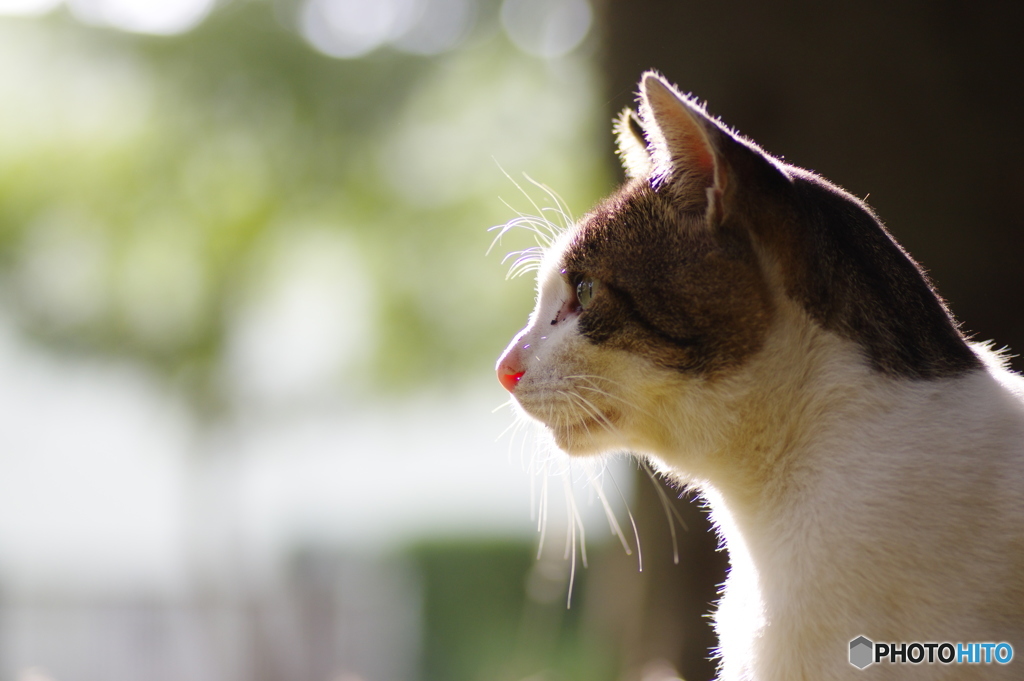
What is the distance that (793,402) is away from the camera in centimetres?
88

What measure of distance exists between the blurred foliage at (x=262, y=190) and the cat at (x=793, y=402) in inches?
122

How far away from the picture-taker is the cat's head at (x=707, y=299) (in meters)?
0.87

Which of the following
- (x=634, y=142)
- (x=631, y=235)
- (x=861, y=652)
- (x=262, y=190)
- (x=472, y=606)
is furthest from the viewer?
(x=262, y=190)

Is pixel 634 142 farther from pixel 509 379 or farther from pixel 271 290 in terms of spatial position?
pixel 271 290

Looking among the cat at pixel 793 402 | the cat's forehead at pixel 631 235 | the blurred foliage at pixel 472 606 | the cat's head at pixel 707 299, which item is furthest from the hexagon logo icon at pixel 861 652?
the blurred foliage at pixel 472 606

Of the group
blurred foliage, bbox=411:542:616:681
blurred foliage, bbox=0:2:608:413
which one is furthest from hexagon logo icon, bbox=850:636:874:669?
blurred foliage, bbox=411:542:616:681

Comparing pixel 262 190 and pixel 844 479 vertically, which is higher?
pixel 262 190

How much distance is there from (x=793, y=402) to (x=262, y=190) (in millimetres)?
4677

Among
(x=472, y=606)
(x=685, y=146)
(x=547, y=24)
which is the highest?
(x=547, y=24)

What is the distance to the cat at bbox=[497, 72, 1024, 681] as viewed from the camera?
2.47 ft

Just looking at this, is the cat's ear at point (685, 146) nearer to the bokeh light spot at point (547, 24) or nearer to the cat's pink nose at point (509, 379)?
the cat's pink nose at point (509, 379)

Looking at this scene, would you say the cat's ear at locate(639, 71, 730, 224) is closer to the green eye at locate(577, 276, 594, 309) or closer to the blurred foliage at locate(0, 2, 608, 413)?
the green eye at locate(577, 276, 594, 309)

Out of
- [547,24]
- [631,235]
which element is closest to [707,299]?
[631,235]

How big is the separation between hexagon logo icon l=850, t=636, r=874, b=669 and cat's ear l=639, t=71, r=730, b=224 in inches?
17.1
